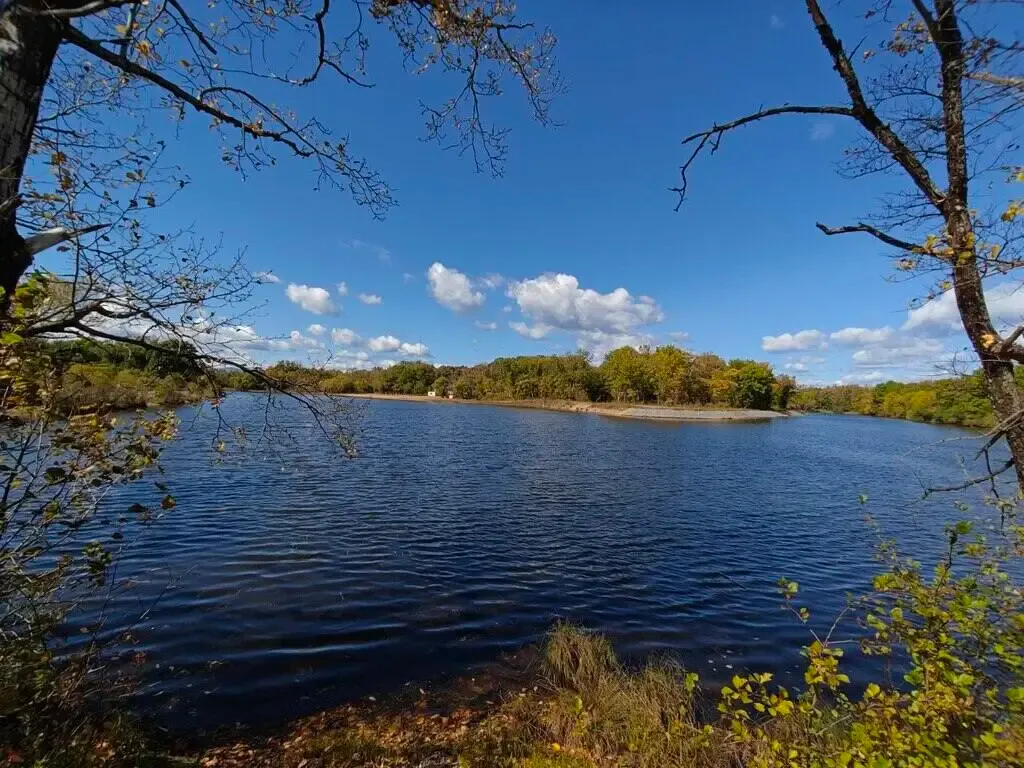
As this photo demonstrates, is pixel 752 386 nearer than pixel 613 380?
No

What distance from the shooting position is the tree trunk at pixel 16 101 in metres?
2.74

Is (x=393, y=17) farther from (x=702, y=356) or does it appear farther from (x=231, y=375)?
(x=702, y=356)

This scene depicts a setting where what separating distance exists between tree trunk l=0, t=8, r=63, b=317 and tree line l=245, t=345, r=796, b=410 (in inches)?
4742

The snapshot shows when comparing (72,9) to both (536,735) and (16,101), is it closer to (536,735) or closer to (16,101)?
(16,101)

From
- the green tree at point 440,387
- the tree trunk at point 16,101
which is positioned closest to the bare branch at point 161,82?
the tree trunk at point 16,101

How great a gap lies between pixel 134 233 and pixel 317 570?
10659mm

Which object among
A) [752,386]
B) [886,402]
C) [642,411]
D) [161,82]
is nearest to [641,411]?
[642,411]

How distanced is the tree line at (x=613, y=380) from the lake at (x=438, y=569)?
94995 millimetres

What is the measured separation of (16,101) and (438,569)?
12135 mm

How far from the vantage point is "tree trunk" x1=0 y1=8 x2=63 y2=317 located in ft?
9.00

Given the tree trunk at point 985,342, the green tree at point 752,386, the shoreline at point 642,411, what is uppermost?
the green tree at point 752,386

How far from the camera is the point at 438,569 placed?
510 inches

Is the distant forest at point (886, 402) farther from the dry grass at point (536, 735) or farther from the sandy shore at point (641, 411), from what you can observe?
the dry grass at point (536, 735)

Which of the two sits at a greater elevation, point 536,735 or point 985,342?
point 985,342
